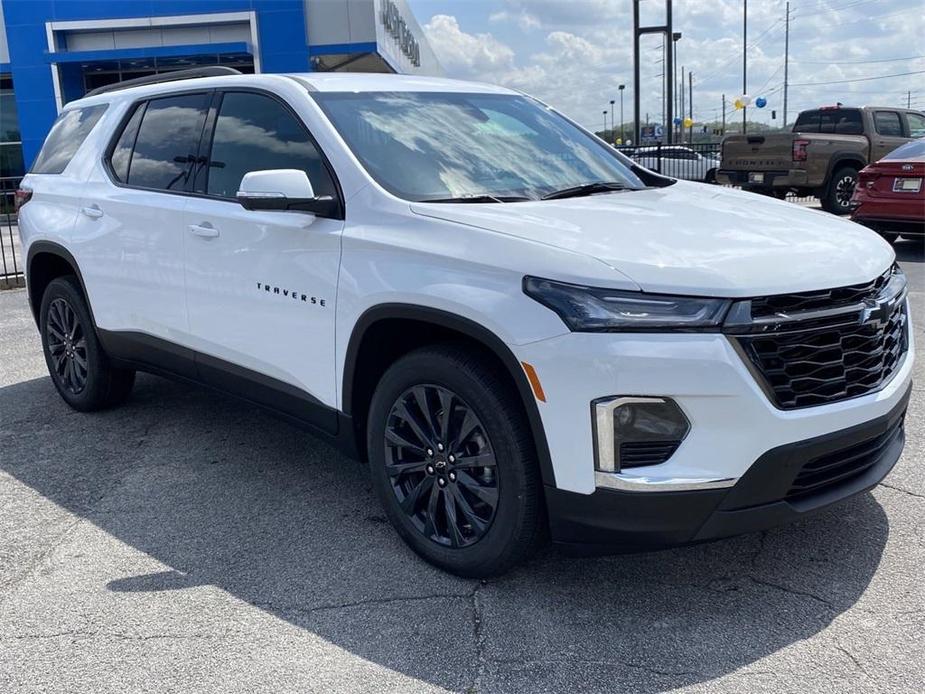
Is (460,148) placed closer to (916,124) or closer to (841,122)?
(841,122)

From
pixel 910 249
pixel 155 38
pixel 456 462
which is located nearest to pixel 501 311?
pixel 456 462

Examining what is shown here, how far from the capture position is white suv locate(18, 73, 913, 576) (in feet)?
9.02

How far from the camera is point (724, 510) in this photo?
2.80 meters

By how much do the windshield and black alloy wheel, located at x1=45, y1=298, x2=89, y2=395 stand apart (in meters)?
2.53

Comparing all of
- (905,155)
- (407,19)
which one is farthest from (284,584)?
(407,19)

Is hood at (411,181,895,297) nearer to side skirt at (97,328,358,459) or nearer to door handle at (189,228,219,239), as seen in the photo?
side skirt at (97,328,358,459)

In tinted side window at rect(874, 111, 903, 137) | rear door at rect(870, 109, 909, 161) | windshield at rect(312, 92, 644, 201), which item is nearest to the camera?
windshield at rect(312, 92, 644, 201)

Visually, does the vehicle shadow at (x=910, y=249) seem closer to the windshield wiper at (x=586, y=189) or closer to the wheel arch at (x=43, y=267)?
the windshield wiper at (x=586, y=189)

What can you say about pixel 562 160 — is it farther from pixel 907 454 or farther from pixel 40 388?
pixel 40 388

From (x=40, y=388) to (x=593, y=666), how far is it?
16.2 feet

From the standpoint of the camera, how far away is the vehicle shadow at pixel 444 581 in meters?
2.87

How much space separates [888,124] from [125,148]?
15.6 meters

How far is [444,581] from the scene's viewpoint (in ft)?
11.0

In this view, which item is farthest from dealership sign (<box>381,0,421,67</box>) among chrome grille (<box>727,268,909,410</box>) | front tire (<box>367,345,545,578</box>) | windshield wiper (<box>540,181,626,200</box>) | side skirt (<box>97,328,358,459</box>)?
chrome grille (<box>727,268,909,410</box>)
